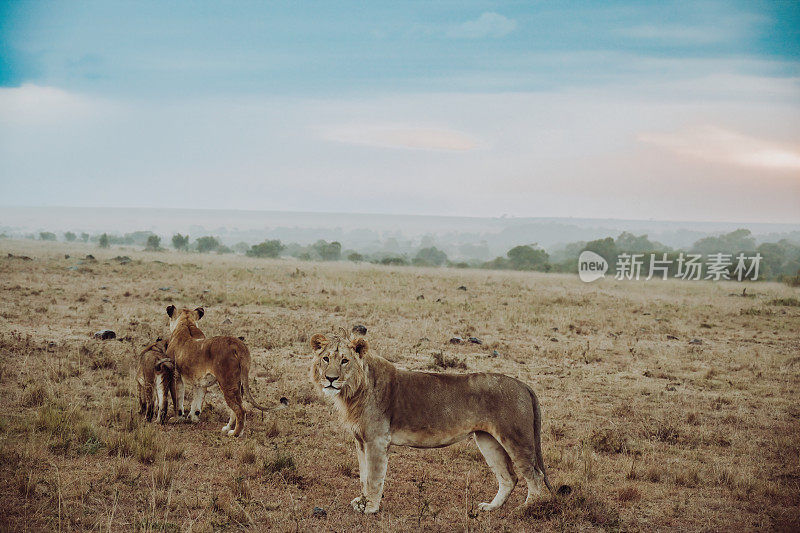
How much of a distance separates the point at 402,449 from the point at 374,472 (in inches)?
108

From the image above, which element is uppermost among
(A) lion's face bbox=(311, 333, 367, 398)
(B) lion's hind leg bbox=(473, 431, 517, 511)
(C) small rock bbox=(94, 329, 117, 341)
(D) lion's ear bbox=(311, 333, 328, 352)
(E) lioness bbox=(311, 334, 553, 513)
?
(D) lion's ear bbox=(311, 333, 328, 352)

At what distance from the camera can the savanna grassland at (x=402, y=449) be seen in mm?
6652

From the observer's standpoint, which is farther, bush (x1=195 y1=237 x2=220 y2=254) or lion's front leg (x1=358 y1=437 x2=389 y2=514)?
bush (x1=195 y1=237 x2=220 y2=254)

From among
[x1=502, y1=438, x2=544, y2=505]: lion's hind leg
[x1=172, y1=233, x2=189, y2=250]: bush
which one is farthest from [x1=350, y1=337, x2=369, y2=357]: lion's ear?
[x1=172, y1=233, x2=189, y2=250]: bush

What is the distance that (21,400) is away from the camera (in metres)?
9.96

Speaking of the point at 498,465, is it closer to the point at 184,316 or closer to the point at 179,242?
the point at 184,316

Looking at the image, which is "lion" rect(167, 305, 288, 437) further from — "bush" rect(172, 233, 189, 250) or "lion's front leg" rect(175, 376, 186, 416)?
"bush" rect(172, 233, 189, 250)

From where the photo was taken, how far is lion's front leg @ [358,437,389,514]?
6.38 metres

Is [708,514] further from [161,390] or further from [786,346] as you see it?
[786,346]

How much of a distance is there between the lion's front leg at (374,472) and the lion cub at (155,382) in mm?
4100

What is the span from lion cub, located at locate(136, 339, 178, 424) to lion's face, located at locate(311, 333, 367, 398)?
3794 millimetres

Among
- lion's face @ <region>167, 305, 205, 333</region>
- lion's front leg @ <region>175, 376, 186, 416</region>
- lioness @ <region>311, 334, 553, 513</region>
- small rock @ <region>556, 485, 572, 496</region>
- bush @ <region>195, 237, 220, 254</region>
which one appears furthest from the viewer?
bush @ <region>195, 237, 220, 254</region>

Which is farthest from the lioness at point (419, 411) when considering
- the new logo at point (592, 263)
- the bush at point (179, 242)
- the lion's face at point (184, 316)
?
the bush at point (179, 242)

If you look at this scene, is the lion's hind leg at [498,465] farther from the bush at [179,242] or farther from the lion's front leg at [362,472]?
the bush at [179,242]
